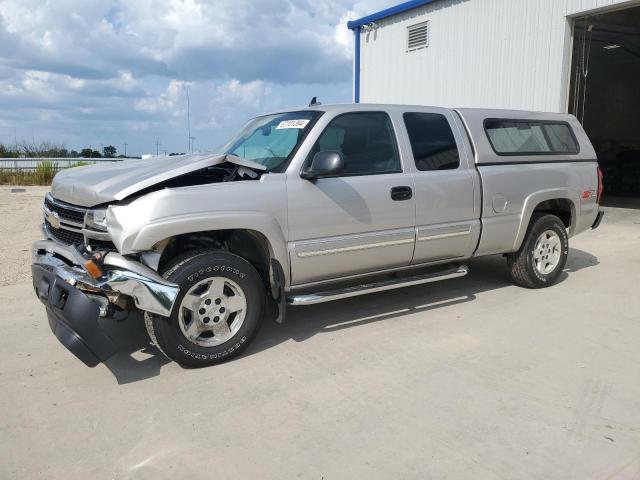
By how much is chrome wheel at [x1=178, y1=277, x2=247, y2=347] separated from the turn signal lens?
581 millimetres

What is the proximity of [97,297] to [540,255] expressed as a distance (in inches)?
180

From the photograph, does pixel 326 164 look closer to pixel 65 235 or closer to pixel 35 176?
pixel 65 235

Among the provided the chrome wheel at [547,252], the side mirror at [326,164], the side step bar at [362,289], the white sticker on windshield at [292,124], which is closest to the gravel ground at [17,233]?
the white sticker on windshield at [292,124]

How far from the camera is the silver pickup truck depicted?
358 cm

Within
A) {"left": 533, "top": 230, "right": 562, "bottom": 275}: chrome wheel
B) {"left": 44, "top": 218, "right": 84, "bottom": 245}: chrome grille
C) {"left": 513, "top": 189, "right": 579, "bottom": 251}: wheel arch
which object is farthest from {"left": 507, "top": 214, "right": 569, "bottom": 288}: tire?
{"left": 44, "top": 218, "right": 84, "bottom": 245}: chrome grille

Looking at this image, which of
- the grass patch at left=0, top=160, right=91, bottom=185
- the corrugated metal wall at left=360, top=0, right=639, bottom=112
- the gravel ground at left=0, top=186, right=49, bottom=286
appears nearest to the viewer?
the gravel ground at left=0, top=186, right=49, bottom=286

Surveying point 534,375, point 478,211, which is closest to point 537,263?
point 478,211

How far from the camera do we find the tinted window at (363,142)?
444cm

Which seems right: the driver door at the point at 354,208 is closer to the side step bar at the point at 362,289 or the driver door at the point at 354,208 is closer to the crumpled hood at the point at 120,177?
the side step bar at the point at 362,289

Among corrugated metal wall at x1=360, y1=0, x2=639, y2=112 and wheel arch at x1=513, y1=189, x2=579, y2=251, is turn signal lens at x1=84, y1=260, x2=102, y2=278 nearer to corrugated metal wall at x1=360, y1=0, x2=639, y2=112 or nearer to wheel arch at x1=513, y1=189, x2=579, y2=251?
wheel arch at x1=513, y1=189, x2=579, y2=251

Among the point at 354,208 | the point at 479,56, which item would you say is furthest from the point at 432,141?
the point at 479,56

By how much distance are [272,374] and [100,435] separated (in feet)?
3.91

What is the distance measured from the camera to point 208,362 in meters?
3.87

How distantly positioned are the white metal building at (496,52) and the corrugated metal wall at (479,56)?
0.02 metres
